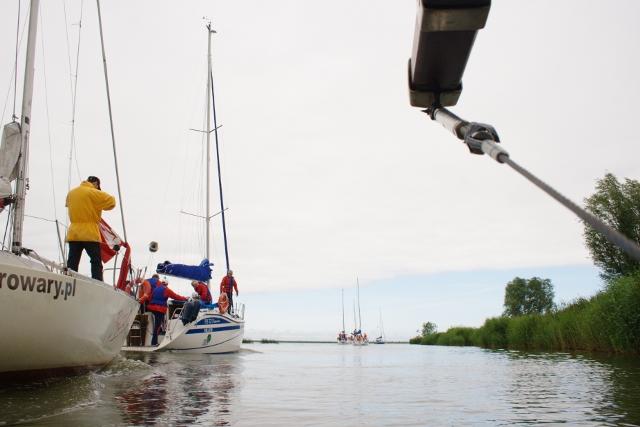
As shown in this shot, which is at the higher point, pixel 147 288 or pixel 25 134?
pixel 25 134

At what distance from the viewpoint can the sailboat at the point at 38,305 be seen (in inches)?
194

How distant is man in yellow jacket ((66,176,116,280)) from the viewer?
732 centimetres

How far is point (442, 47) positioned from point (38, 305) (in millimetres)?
4932

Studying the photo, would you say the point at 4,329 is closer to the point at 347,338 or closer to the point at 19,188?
the point at 19,188

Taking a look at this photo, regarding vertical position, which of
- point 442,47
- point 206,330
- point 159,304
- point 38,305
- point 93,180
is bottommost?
point 38,305

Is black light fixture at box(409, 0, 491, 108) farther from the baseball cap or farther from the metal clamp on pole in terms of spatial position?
the baseball cap

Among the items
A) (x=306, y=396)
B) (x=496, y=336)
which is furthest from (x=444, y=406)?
(x=496, y=336)

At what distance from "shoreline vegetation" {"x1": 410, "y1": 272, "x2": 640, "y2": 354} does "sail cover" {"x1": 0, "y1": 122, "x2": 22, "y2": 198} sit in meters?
15.7

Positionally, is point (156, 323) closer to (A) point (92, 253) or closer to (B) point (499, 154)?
(A) point (92, 253)

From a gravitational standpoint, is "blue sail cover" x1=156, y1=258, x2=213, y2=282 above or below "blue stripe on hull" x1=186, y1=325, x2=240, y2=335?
above

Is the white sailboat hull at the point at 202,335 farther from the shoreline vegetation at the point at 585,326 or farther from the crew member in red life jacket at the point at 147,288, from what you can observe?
the shoreline vegetation at the point at 585,326

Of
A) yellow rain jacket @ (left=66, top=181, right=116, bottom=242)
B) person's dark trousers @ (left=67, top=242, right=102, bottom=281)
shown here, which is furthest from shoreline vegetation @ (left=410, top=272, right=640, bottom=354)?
yellow rain jacket @ (left=66, top=181, right=116, bottom=242)

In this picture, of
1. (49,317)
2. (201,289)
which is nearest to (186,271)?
(201,289)

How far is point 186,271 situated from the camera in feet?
57.9
